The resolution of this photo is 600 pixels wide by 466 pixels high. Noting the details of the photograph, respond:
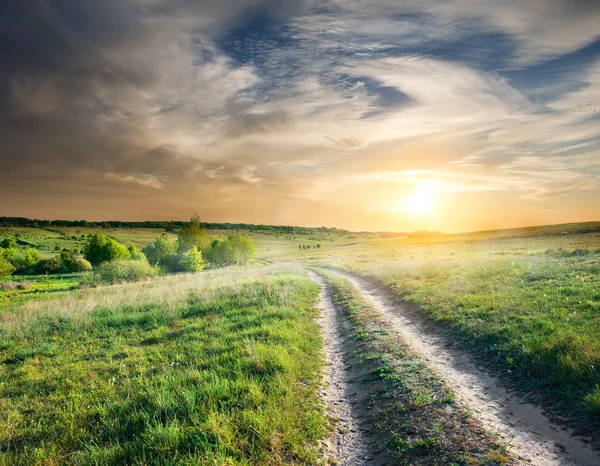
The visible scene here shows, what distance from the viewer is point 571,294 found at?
1416cm

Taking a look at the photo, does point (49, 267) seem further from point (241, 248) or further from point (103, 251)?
point (241, 248)

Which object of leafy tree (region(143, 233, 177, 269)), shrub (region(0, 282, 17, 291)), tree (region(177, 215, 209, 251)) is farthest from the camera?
leafy tree (region(143, 233, 177, 269))

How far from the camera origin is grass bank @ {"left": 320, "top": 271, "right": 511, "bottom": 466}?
18.1 feet

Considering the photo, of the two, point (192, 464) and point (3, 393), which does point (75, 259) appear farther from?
point (192, 464)

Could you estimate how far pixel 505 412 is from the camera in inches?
270

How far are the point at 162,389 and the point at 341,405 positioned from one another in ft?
15.0

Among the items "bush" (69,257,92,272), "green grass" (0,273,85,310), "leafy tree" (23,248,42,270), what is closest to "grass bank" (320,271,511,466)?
"green grass" (0,273,85,310)

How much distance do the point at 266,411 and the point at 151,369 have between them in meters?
5.19

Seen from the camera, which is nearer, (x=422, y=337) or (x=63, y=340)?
(x=422, y=337)

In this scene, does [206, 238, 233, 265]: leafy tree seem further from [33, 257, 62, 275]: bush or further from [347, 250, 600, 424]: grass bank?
[347, 250, 600, 424]: grass bank

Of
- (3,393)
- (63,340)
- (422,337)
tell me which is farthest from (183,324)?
(422,337)

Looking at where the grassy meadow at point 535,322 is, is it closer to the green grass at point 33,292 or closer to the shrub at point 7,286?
the green grass at point 33,292

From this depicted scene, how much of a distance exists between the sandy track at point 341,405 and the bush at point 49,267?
104 m

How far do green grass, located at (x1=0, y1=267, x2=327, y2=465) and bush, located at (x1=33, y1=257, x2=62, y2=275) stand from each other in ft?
302
